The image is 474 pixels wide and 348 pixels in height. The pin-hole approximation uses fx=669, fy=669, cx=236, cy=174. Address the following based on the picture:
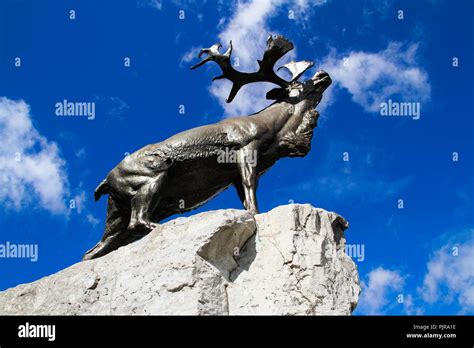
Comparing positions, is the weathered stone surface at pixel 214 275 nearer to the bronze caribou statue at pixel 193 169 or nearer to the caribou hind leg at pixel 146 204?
the caribou hind leg at pixel 146 204

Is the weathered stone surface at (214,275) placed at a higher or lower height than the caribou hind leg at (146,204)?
lower

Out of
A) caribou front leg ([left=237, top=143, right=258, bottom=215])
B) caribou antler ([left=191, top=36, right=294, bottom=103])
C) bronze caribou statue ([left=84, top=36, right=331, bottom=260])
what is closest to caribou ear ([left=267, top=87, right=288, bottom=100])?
caribou antler ([left=191, top=36, right=294, bottom=103])

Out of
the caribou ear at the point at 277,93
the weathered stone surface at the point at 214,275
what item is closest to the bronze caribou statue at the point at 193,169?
the caribou ear at the point at 277,93

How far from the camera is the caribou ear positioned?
1124cm

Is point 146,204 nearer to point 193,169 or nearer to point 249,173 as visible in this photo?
point 193,169

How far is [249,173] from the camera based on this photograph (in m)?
9.52

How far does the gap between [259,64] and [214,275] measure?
4.76 meters

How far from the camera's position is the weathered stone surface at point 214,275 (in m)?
7.56

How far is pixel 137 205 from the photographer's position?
9.09 m

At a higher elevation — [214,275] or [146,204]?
[146,204]

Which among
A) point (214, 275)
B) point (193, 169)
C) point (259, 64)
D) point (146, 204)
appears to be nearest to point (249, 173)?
point (193, 169)

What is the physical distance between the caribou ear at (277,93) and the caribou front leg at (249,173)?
1839mm

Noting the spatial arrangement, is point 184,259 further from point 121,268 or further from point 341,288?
point 341,288
